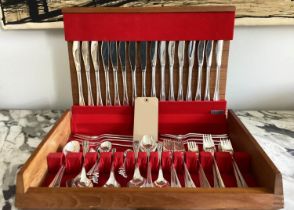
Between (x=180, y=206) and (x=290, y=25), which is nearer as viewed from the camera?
(x=180, y=206)

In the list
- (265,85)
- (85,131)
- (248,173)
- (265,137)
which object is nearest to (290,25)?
(265,85)

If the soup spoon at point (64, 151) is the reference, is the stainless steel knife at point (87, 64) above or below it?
above

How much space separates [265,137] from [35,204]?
491mm

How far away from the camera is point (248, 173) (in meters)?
0.51

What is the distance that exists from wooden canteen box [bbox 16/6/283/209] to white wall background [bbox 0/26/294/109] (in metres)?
0.20

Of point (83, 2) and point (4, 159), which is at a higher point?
point (83, 2)

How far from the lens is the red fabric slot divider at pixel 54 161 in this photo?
1.68ft

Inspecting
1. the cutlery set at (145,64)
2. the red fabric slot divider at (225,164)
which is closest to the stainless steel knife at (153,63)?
the cutlery set at (145,64)

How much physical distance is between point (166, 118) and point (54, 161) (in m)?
0.26

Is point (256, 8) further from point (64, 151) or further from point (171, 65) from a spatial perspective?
point (64, 151)

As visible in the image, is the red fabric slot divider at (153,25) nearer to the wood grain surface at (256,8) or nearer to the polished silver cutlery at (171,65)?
the polished silver cutlery at (171,65)

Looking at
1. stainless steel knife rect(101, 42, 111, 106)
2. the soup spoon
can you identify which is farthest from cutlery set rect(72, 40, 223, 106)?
the soup spoon

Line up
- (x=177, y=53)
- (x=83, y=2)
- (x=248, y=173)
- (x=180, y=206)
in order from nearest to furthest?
(x=180, y=206) → (x=248, y=173) → (x=177, y=53) → (x=83, y=2)

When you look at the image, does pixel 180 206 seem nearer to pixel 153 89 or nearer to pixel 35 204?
pixel 35 204
